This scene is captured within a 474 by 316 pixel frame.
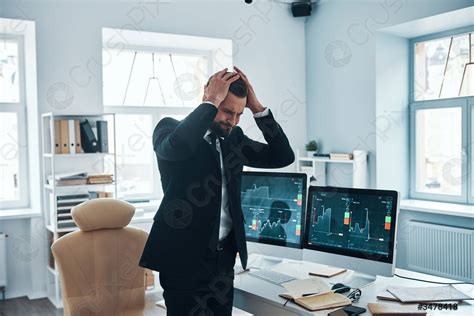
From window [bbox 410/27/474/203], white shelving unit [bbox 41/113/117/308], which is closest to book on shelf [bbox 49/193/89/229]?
white shelving unit [bbox 41/113/117/308]

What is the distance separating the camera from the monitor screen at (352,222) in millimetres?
2238

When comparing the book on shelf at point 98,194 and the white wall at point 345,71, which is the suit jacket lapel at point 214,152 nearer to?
the book on shelf at point 98,194

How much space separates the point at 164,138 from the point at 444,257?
137 inches

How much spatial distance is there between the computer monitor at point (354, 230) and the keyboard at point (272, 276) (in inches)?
6.1

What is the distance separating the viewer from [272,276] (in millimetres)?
2443

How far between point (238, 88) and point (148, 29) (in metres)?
2.96

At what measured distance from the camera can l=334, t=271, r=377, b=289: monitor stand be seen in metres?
2.29

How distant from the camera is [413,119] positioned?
498 centimetres

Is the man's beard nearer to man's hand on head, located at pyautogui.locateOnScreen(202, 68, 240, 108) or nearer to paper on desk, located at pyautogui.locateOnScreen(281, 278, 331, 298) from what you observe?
man's hand on head, located at pyautogui.locateOnScreen(202, 68, 240, 108)

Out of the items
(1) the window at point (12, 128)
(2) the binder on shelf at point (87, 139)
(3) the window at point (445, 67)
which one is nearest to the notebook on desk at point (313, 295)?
(2) the binder on shelf at point (87, 139)

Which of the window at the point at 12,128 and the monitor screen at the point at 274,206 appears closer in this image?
the monitor screen at the point at 274,206

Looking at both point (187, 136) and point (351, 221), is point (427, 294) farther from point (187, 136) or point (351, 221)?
point (187, 136)

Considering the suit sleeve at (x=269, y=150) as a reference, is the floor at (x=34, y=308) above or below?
below

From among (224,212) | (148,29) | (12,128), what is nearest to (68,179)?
(12,128)
